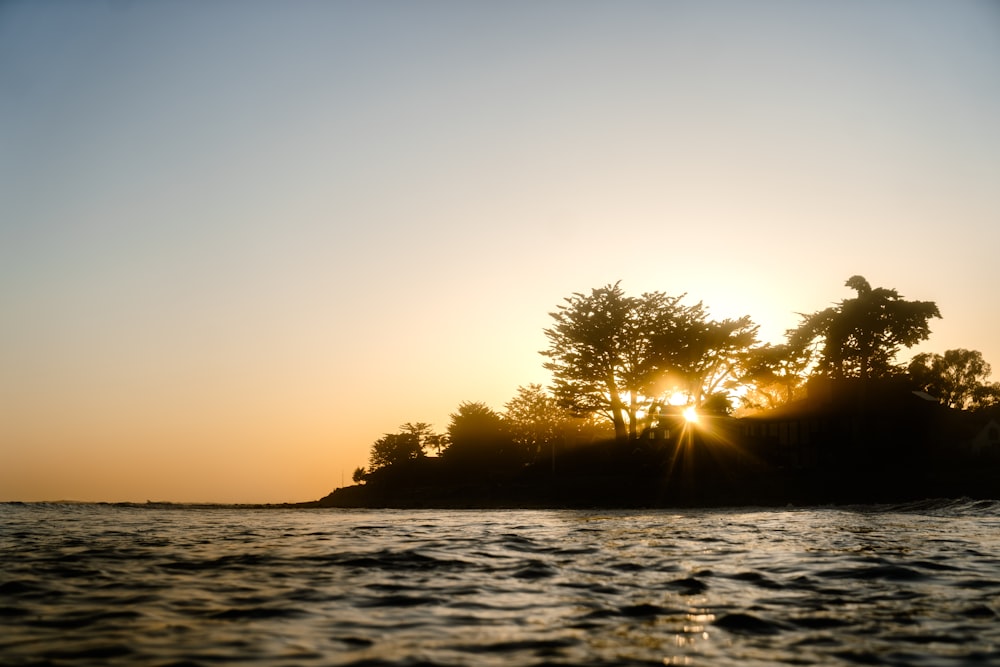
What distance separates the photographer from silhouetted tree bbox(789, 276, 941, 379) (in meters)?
76.0

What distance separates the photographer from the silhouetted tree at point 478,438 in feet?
209

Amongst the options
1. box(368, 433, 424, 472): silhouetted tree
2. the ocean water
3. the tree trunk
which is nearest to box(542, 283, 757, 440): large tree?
the tree trunk

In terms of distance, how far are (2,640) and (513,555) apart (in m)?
8.33

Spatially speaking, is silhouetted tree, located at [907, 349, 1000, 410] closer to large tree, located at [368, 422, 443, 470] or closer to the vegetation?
the vegetation

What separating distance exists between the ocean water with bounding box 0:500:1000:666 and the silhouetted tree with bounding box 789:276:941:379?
6629 centimetres

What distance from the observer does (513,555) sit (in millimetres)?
13305

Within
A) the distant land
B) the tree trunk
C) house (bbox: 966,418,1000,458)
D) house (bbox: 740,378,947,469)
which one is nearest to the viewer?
the distant land

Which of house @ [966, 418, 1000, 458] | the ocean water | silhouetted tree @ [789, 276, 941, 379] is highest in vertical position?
silhouetted tree @ [789, 276, 941, 379]

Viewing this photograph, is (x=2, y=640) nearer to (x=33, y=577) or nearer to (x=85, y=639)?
(x=85, y=639)

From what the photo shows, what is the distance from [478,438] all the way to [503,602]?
5725 centimetres

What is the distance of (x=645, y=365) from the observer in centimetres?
5922

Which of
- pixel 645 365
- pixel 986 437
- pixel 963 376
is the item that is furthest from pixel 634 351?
pixel 963 376

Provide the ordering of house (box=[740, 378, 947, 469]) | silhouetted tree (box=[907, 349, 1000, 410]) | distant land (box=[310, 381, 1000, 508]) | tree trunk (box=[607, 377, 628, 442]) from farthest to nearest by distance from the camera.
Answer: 1. silhouetted tree (box=[907, 349, 1000, 410])
2. tree trunk (box=[607, 377, 628, 442])
3. house (box=[740, 378, 947, 469])
4. distant land (box=[310, 381, 1000, 508])

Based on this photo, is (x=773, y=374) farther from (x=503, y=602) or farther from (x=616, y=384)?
(x=503, y=602)
